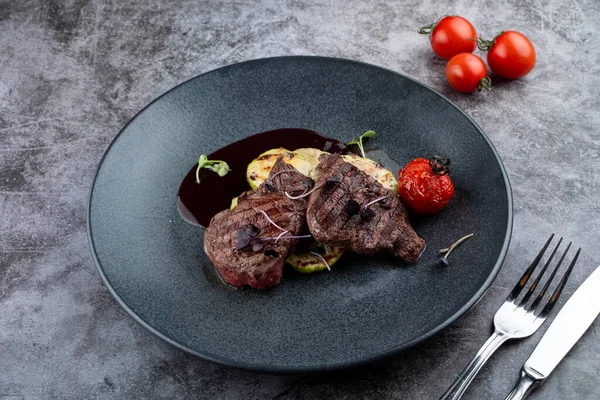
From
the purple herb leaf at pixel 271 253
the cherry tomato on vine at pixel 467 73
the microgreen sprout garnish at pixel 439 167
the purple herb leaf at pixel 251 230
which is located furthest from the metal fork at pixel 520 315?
the cherry tomato on vine at pixel 467 73

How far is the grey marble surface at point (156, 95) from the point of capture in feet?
12.0

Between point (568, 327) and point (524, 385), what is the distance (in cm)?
42

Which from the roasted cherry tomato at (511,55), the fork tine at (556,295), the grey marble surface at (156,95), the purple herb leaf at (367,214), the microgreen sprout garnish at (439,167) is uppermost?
the roasted cherry tomato at (511,55)

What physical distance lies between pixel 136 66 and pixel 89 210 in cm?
199

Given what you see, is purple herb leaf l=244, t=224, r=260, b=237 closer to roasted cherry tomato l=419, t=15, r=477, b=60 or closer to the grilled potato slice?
the grilled potato slice

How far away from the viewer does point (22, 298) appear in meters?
4.15

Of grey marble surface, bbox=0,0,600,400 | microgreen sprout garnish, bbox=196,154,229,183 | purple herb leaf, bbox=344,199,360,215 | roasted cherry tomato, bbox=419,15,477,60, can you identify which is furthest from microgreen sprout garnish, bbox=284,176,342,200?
roasted cherry tomato, bbox=419,15,477,60

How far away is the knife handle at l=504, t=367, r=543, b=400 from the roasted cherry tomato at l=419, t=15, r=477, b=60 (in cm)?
288

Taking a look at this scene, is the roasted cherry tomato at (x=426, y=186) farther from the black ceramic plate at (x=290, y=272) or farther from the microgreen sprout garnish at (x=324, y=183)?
the microgreen sprout garnish at (x=324, y=183)

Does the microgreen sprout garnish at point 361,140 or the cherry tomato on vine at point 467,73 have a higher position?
the cherry tomato on vine at point 467,73

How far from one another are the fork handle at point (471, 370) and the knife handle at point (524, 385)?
194 mm

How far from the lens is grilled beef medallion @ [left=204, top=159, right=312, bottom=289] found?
3.62m

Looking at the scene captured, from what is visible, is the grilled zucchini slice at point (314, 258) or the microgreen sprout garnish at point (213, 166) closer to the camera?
the grilled zucchini slice at point (314, 258)

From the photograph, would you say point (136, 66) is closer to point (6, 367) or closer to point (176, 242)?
point (176, 242)
